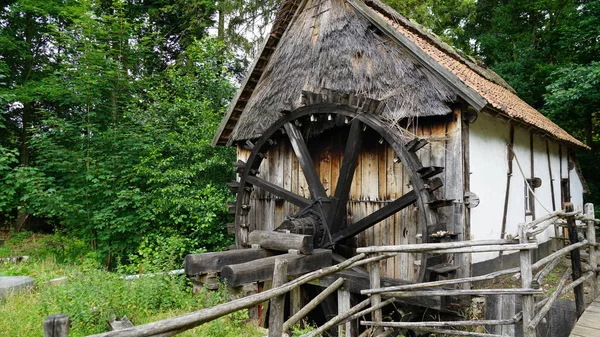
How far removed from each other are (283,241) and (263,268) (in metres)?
0.66

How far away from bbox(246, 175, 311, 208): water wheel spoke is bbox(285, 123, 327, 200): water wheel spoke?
23cm

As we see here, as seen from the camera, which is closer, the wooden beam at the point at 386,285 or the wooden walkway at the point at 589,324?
the wooden walkway at the point at 589,324

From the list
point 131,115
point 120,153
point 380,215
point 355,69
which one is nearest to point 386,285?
point 380,215

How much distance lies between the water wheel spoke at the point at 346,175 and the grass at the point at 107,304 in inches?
65.7

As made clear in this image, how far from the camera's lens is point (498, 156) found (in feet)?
17.5

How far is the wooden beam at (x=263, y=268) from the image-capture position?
10.9ft

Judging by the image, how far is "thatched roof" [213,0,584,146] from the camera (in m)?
4.54

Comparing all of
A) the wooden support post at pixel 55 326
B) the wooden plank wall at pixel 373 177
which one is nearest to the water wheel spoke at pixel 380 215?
the wooden plank wall at pixel 373 177

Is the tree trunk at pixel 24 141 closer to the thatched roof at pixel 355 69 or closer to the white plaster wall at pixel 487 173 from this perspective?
the thatched roof at pixel 355 69

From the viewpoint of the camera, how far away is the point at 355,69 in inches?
214

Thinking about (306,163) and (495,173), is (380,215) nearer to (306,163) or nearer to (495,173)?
(306,163)

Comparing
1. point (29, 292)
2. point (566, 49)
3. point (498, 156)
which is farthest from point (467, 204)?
point (566, 49)

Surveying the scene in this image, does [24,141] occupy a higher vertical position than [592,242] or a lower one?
higher

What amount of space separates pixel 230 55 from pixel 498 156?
708cm
